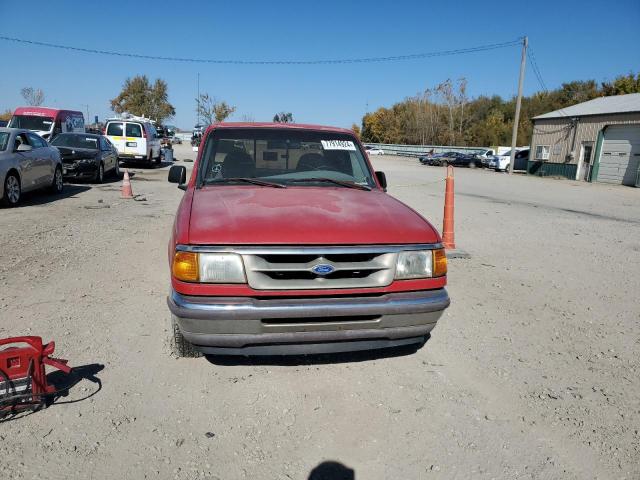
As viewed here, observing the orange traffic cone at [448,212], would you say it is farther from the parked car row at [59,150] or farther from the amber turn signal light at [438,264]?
the parked car row at [59,150]

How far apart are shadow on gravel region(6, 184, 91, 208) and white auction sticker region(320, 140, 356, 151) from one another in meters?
8.28

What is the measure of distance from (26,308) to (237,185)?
2.24 m

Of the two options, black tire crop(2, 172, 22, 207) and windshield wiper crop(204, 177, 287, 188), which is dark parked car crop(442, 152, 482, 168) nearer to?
black tire crop(2, 172, 22, 207)

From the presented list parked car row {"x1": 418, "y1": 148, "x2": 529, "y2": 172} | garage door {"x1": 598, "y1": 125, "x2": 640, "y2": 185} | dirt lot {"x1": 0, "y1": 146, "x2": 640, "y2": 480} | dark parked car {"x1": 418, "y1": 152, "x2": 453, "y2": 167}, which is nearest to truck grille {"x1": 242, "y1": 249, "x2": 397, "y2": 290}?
dirt lot {"x1": 0, "y1": 146, "x2": 640, "y2": 480}

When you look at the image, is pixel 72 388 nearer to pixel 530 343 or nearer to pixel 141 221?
pixel 530 343

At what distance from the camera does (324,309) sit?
2.81 metres

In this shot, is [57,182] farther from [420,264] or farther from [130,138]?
[420,264]

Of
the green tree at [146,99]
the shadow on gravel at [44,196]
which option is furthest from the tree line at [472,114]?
the shadow on gravel at [44,196]

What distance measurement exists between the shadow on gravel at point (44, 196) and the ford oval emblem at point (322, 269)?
375 inches

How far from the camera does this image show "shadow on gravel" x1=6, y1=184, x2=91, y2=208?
1070 cm

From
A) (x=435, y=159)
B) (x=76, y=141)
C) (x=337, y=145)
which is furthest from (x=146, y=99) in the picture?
(x=337, y=145)

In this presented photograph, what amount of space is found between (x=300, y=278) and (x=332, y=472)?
3.42 feet

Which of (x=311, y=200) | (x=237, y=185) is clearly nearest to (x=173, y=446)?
(x=311, y=200)

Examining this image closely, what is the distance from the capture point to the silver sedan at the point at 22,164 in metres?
9.45
